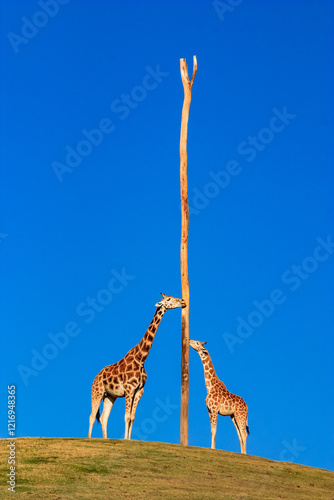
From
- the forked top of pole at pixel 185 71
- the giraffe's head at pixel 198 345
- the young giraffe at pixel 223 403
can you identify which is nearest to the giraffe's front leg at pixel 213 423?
the young giraffe at pixel 223 403

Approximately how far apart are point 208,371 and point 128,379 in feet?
8.54

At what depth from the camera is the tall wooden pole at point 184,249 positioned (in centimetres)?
1712

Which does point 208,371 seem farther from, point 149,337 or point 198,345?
point 149,337

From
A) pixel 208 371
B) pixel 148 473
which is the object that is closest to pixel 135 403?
pixel 208 371

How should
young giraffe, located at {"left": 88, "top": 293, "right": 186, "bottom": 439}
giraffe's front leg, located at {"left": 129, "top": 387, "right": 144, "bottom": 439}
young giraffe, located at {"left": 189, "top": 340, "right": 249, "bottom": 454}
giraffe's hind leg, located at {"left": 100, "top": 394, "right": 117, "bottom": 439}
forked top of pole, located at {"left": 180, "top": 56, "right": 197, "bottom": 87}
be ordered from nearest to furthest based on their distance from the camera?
giraffe's front leg, located at {"left": 129, "top": 387, "right": 144, "bottom": 439}
young giraffe, located at {"left": 88, "top": 293, "right": 186, "bottom": 439}
giraffe's hind leg, located at {"left": 100, "top": 394, "right": 117, "bottom": 439}
young giraffe, located at {"left": 189, "top": 340, "right": 249, "bottom": 454}
forked top of pole, located at {"left": 180, "top": 56, "right": 197, "bottom": 87}

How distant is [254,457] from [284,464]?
0.74 meters

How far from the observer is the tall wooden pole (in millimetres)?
17125

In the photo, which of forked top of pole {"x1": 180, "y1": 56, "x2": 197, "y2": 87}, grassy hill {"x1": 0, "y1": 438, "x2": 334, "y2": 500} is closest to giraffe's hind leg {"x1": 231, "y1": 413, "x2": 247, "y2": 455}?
grassy hill {"x1": 0, "y1": 438, "x2": 334, "y2": 500}

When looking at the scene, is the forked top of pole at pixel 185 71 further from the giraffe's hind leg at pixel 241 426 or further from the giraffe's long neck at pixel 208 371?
the giraffe's hind leg at pixel 241 426

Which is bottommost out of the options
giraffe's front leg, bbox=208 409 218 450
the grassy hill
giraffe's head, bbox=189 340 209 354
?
the grassy hill

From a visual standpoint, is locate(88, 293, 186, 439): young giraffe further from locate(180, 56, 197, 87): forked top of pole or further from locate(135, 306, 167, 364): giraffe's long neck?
locate(180, 56, 197, 87): forked top of pole

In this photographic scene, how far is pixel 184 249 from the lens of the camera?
1805 centimetres

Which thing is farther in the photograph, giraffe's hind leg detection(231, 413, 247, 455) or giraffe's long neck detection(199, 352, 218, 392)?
giraffe's long neck detection(199, 352, 218, 392)

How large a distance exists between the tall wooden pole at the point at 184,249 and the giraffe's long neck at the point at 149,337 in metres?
0.62
